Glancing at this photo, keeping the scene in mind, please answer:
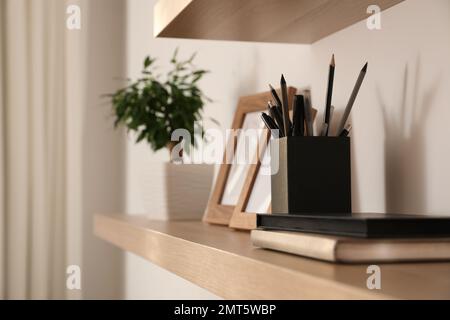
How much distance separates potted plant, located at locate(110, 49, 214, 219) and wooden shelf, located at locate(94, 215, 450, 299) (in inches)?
13.6

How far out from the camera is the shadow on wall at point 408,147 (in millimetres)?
771

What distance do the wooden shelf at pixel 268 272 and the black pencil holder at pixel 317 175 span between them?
A: 87mm

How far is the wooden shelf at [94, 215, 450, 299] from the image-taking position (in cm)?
45

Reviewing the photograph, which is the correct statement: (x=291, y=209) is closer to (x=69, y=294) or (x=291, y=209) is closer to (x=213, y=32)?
(x=213, y=32)

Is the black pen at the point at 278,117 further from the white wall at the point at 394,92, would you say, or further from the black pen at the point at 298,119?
the white wall at the point at 394,92

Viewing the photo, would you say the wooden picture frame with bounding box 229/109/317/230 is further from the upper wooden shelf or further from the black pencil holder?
the black pencil holder

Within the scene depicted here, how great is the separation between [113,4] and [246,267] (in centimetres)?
213

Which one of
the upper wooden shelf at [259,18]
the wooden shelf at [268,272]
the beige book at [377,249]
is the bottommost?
the wooden shelf at [268,272]

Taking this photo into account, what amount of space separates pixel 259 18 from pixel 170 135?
55cm

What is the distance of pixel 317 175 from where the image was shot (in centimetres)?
78

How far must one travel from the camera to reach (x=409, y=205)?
0.80m

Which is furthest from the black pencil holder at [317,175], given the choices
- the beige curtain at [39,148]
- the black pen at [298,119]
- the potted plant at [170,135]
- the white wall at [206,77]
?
the beige curtain at [39,148]

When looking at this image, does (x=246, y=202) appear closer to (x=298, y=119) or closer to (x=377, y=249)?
(x=298, y=119)
